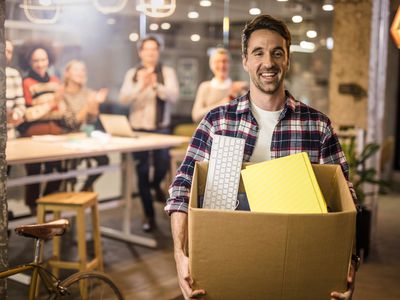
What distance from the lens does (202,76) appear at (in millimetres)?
Answer: 7438

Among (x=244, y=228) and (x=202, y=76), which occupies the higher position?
(x=202, y=76)

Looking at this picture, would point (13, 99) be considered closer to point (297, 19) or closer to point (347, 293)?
point (297, 19)

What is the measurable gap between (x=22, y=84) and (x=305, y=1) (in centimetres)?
297

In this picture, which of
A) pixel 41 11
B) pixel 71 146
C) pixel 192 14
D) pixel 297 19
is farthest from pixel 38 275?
pixel 192 14

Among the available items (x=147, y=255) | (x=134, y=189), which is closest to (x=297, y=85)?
(x=134, y=189)

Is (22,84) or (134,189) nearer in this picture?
(22,84)

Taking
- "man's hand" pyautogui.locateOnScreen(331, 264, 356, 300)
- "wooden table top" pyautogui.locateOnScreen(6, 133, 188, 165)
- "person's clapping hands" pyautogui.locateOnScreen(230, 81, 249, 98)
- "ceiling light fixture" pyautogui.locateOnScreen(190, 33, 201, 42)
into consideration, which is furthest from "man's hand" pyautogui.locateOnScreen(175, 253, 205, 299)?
"ceiling light fixture" pyautogui.locateOnScreen(190, 33, 201, 42)

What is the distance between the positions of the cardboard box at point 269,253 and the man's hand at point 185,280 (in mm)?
20

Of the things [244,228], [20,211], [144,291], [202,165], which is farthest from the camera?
[20,211]

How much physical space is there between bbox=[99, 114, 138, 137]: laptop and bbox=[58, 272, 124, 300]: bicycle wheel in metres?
2.23

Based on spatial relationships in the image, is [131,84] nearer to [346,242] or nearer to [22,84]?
[22,84]

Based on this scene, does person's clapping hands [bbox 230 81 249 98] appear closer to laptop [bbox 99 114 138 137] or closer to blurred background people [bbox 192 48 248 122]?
blurred background people [bbox 192 48 248 122]

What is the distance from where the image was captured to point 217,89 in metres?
6.13

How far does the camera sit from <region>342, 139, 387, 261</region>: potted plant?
4426mm
